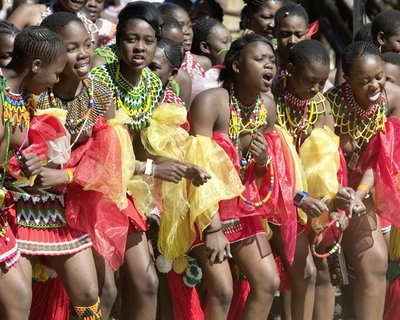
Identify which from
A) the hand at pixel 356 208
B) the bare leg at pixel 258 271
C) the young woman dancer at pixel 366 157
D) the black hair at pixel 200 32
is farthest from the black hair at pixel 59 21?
the black hair at pixel 200 32

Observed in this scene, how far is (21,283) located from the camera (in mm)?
5555

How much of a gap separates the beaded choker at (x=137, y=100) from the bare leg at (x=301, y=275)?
46.9 inches

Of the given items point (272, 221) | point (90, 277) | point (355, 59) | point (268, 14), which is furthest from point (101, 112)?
point (268, 14)

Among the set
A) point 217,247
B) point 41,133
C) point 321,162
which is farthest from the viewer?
point 321,162

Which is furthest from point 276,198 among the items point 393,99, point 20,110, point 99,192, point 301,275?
point 20,110

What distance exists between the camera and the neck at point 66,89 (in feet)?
19.7

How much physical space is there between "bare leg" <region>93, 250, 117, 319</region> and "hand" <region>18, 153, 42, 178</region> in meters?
0.96

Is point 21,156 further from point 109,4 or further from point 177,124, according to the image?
point 109,4

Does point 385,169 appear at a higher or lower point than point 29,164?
lower

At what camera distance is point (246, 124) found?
6660mm

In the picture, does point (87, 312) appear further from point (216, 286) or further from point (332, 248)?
point (332, 248)

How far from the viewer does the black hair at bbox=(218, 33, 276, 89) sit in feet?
22.0

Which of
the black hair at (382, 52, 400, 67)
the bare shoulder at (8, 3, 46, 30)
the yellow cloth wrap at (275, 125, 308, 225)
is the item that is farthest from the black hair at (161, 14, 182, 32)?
the black hair at (382, 52, 400, 67)

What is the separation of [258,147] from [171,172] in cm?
64
